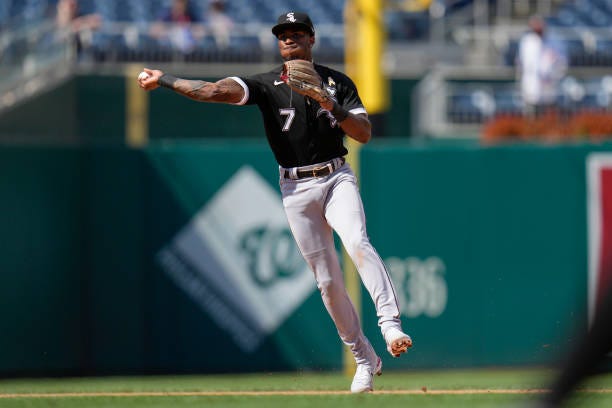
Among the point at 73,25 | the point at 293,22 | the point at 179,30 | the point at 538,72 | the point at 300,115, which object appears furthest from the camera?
the point at 179,30

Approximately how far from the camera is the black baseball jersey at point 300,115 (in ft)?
21.7

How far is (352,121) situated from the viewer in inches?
252

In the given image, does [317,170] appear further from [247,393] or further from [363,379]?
[247,393]

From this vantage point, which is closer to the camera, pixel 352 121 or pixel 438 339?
pixel 352 121

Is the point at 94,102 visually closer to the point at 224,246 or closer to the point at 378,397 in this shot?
the point at 224,246

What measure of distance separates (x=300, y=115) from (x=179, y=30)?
9392 millimetres

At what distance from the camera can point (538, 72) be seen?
14.5 metres

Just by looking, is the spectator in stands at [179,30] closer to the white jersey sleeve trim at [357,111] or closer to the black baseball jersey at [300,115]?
the black baseball jersey at [300,115]

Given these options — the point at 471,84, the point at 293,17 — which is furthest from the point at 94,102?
the point at 293,17

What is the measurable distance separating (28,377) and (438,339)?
3.46m

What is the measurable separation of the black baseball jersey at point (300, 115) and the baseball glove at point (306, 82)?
1.12 ft

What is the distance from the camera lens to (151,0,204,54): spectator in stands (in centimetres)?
1567

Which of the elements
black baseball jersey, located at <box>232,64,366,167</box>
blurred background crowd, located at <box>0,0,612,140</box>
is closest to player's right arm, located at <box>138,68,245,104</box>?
black baseball jersey, located at <box>232,64,366,167</box>

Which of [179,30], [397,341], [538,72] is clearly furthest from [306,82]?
[179,30]
